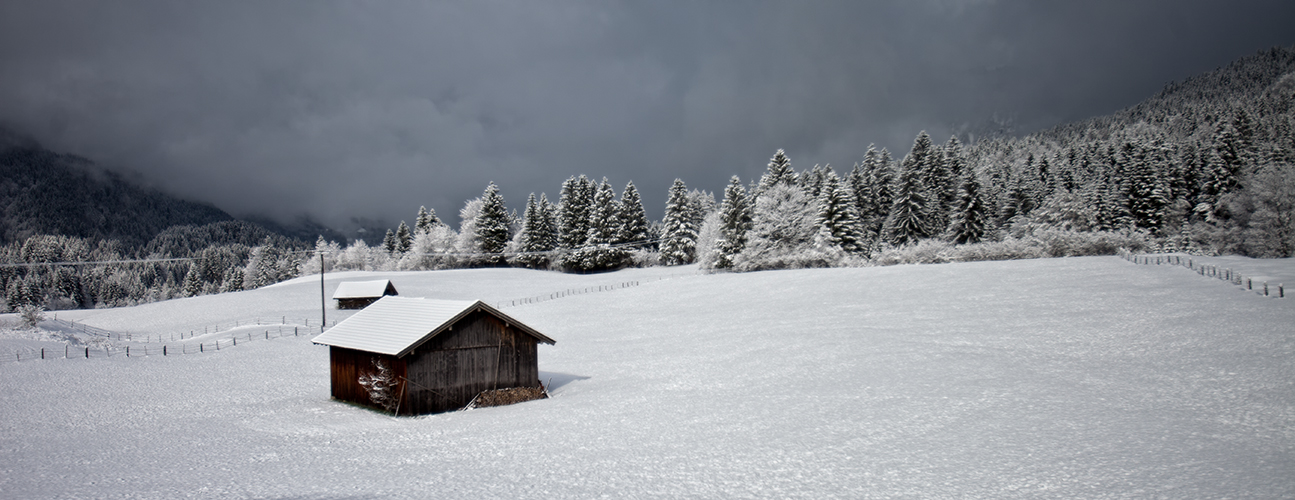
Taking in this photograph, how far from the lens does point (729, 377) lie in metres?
24.7

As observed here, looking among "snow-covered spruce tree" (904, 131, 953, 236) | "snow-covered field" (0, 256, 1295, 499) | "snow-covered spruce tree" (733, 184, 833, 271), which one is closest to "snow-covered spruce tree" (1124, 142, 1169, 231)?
"snow-covered spruce tree" (904, 131, 953, 236)

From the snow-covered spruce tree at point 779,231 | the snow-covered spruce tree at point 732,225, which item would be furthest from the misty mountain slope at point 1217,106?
the snow-covered spruce tree at point 732,225

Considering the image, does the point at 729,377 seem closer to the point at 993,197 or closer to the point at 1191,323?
the point at 1191,323

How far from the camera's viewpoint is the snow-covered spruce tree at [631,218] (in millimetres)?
84919

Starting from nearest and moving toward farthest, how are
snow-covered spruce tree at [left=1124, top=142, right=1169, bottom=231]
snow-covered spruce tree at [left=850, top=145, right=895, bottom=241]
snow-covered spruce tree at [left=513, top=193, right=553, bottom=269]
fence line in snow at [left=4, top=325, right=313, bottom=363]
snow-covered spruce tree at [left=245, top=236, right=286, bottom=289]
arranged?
fence line in snow at [left=4, top=325, right=313, bottom=363] → snow-covered spruce tree at [left=1124, top=142, right=1169, bottom=231] → snow-covered spruce tree at [left=850, top=145, right=895, bottom=241] → snow-covered spruce tree at [left=513, top=193, right=553, bottom=269] → snow-covered spruce tree at [left=245, top=236, right=286, bottom=289]

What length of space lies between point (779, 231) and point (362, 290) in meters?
41.9

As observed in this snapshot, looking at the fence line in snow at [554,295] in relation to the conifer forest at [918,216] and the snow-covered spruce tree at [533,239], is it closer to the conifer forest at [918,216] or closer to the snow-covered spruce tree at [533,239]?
the conifer forest at [918,216]

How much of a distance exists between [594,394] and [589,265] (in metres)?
59.0

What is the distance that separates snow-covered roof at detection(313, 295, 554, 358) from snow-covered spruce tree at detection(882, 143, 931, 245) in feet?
168

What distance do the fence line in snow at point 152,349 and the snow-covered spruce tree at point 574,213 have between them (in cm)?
4202

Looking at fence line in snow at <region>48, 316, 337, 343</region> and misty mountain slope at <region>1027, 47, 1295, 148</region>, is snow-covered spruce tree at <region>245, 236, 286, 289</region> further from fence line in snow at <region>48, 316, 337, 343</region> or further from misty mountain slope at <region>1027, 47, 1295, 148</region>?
misty mountain slope at <region>1027, 47, 1295, 148</region>

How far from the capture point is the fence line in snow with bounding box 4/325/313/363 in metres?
36.1

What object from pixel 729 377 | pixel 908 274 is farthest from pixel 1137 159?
pixel 729 377

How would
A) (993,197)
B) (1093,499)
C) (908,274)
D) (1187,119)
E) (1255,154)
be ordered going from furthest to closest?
(1187,119) < (993,197) < (1255,154) < (908,274) < (1093,499)
